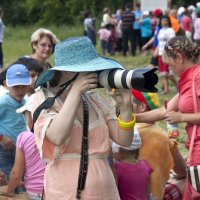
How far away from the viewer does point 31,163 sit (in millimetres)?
4422

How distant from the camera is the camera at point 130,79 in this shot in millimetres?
3090

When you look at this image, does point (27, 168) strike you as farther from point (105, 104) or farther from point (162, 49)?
point (162, 49)

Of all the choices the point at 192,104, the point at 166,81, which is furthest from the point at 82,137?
the point at 166,81

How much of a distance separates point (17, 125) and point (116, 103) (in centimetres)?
180

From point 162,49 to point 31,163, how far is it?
870 centimetres

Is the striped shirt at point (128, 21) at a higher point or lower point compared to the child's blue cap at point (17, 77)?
lower

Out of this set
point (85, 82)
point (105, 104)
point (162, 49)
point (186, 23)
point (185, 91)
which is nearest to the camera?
point (85, 82)

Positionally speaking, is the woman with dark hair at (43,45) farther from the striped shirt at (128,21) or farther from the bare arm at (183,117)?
the striped shirt at (128,21)

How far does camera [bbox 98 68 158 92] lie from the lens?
3.09 metres

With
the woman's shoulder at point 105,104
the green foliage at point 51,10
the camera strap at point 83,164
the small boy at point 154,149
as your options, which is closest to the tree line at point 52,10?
the green foliage at point 51,10

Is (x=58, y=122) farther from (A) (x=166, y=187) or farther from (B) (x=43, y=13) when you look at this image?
(B) (x=43, y=13)

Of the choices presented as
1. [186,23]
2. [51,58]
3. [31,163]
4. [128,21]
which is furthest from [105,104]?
[128,21]

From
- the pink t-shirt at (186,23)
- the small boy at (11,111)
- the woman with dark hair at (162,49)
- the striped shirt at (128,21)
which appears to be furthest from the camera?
the striped shirt at (128,21)

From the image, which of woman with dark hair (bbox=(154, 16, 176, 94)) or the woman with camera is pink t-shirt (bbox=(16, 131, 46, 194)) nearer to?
the woman with camera
